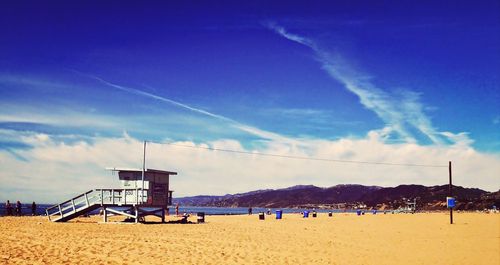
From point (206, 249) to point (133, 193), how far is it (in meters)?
16.6

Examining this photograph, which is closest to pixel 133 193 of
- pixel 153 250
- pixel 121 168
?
pixel 121 168

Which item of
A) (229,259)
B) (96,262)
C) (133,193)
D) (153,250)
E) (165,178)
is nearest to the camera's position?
(96,262)

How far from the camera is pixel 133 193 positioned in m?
31.7

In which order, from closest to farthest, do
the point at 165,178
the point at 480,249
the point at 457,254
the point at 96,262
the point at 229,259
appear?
the point at 96,262 → the point at 229,259 → the point at 457,254 → the point at 480,249 → the point at 165,178

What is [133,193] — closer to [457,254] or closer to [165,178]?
[165,178]

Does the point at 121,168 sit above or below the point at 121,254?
above

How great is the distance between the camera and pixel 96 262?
1282 cm

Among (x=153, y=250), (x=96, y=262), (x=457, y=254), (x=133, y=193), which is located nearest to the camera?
(x=96, y=262)

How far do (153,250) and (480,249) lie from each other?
576 inches

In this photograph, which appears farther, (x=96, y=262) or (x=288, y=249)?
(x=288, y=249)

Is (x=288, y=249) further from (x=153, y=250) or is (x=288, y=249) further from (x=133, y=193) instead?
(x=133, y=193)

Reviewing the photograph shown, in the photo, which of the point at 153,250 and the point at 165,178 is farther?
the point at 165,178

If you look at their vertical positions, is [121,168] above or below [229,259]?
above

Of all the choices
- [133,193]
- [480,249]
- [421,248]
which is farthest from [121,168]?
[480,249]
